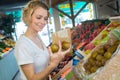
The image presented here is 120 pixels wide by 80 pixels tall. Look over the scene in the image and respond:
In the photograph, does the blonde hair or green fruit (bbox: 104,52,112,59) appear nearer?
green fruit (bbox: 104,52,112,59)

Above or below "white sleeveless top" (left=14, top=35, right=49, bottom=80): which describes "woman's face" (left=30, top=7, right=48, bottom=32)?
above

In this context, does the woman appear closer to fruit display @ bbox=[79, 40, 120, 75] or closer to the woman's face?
the woman's face

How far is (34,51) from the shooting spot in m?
1.75

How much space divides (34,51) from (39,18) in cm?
25

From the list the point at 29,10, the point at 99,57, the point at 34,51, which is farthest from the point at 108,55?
the point at 29,10

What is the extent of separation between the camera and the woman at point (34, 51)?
1.65 metres

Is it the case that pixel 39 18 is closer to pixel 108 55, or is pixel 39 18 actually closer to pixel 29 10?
pixel 29 10

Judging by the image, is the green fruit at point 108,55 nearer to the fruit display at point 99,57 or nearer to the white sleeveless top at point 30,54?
the fruit display at point 99,57

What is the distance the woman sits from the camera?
1.65 m

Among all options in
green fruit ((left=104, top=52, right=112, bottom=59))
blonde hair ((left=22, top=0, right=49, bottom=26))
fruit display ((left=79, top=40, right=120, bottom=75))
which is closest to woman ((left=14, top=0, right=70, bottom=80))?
blonde hair ((left=22, top=0, right=49, bottom=26))

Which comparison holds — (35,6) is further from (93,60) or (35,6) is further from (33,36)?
(93,60)

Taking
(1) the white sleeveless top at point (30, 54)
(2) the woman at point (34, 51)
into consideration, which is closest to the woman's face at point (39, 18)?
(2) the woman at point (34, 51)

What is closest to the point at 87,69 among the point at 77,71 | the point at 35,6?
the point at 77,71

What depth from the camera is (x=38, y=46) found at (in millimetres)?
1850
